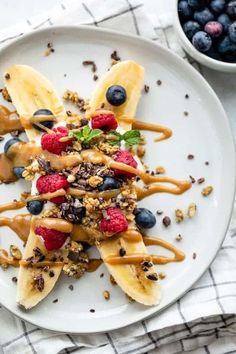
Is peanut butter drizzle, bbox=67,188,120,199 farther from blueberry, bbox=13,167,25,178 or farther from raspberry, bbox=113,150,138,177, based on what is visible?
blueberry, bbox=13,167,25,178

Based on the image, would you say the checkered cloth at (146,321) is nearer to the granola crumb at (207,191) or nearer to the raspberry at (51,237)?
the granola crumb at (207,191)

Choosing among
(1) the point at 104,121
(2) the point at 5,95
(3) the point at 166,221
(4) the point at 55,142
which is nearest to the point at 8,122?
(2) the point at 5,95

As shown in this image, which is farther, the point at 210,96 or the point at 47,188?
the point at 210,96

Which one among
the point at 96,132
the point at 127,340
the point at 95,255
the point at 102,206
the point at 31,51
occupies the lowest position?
the point at 127,340

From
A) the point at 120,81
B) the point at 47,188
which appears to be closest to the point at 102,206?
the point at 47,188

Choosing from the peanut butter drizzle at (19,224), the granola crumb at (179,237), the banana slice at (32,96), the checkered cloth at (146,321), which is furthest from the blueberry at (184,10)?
the peanut butter drizzle at (19,224)

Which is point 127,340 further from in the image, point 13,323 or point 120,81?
point 120,81

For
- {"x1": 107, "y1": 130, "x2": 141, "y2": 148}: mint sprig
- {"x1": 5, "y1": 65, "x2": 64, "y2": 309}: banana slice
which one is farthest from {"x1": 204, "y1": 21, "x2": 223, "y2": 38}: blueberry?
{"x1": 5, "y1": 65, "x2": 64, "y2": 309}: banana slice
